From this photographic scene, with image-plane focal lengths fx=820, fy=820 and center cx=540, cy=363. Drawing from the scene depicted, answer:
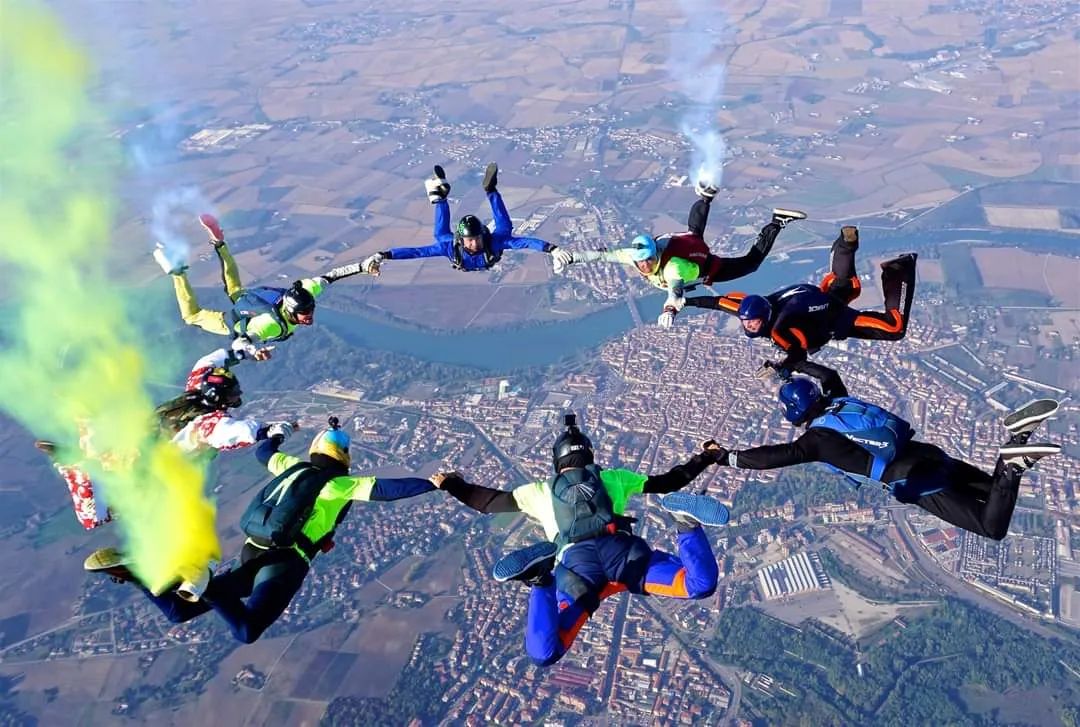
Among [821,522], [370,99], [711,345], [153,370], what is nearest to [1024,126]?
[711,345]

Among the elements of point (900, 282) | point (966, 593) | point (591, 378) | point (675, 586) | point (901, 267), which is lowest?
point (966, 593)

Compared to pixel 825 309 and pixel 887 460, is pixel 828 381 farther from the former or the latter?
pixel 825 309

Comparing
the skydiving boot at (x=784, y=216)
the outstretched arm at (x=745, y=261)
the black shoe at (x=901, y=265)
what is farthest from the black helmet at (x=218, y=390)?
the black shoe at (x=901, y=265)

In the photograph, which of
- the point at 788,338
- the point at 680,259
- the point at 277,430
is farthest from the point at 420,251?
the point at 788,338

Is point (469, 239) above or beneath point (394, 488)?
above

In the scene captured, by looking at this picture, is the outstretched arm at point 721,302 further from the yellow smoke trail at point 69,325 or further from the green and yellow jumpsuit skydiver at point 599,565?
the yellow smoke trail at point 69,325

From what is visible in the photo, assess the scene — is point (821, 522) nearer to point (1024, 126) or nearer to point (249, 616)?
point (249, 616)
